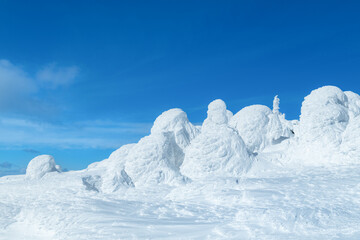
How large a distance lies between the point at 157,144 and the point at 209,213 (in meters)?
8.07

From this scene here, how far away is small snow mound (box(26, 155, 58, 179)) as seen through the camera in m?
23.6

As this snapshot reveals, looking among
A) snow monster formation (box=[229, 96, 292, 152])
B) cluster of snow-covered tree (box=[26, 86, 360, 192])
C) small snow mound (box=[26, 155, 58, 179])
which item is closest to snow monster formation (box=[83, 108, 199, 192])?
cluster of snow-covered tree (box=[26, 86, 360, 192])

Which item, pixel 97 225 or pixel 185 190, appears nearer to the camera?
pixel 97 225

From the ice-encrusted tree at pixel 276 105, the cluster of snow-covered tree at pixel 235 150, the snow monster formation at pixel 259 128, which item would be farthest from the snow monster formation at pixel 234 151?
the ice-encrusted tree at pixel 276 105

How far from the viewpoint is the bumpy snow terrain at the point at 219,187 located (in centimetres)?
965

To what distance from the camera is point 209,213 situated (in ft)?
36.7

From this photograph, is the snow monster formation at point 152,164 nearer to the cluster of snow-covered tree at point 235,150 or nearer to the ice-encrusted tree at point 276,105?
the cluster of snow-covered tree at point 235,150

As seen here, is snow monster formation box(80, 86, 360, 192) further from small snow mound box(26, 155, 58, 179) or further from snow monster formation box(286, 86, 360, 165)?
small snow mound box(26, 155, 58, 179)

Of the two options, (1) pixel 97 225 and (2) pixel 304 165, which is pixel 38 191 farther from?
(2) pixel 304 165

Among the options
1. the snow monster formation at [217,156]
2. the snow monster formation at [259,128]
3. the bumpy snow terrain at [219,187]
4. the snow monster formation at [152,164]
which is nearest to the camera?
the bumpy snow terrain at [219,187]

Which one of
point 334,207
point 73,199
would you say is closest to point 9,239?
point 73,199

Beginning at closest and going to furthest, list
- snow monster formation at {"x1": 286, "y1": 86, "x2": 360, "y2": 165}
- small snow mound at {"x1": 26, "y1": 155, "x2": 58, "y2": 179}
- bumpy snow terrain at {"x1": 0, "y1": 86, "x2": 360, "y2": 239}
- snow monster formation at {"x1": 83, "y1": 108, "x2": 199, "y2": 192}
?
bumpy snow terrain at {"x1": 0, "y1": 86, "x2": 360, "y2": 239} → snow monster formation at {"x1": 286, "y1": 86, "x2": 360, "y2": 165} → snow monster formation at {"x1": 83, "y1": 108, "x2": 199, "y2": 192} → small snow mound at {"x1": 26, "y1": 155, "x2": 58, "y2": 179}

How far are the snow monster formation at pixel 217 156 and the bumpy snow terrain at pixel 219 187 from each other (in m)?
0.06

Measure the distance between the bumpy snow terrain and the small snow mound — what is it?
7 centimetres
